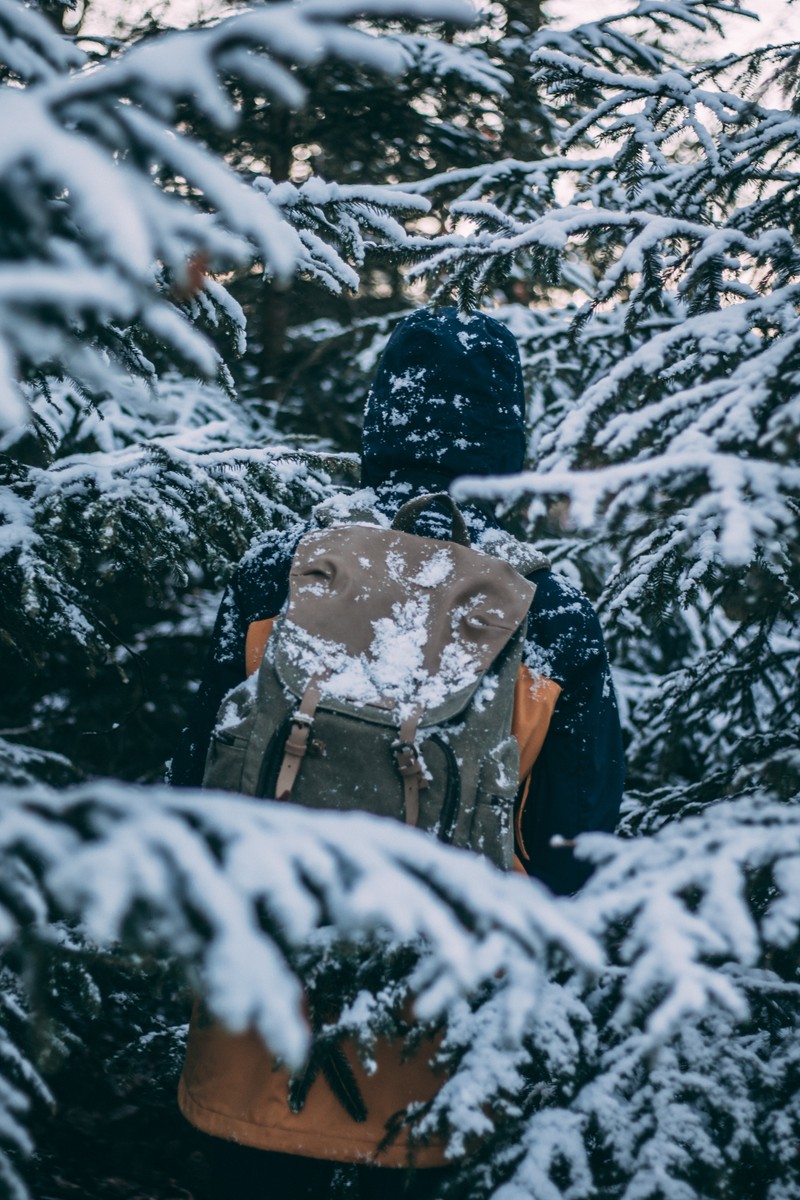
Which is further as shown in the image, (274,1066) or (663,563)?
(663,563)

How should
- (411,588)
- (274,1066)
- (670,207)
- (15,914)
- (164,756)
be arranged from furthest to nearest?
1. (164,756)
2. (670,207)
3. (411,588)
4. (274,1066)
5. (15,914)

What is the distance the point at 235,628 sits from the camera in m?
2.13

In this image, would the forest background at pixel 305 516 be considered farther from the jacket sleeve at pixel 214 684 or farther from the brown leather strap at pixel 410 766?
the jacket sleeve at pixel 214 684

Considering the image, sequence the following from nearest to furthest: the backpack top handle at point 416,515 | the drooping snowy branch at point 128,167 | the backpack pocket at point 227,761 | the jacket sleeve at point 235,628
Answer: the drooping snowy branch at point 128,167 → the backpack pocket at point 227,761 → the backpack top handle at point 416,515 → the jacket sleeve at point 235,628

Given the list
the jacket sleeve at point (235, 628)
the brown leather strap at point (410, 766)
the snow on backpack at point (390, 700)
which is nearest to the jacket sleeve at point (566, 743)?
the snow on backpack at point (390, 700)

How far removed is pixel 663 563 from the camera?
218 centimetres

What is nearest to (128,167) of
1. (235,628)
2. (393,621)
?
(393,621)

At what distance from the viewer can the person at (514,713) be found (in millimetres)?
1782

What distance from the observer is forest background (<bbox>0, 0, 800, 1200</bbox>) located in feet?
2.96

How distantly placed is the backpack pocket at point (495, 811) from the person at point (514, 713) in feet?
0.38

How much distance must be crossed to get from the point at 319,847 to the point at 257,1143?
1200mm

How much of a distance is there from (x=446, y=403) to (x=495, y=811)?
39.7 inches

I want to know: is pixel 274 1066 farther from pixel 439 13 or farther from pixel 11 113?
pixel 439 13

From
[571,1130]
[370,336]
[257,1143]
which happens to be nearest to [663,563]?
[571,1130]
